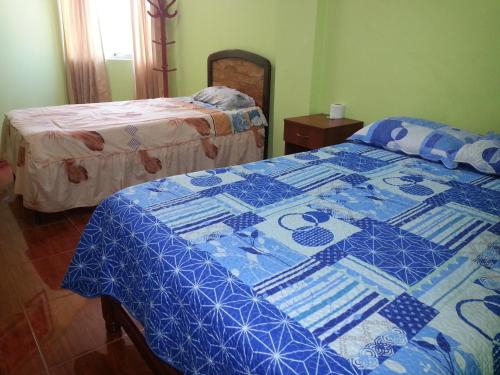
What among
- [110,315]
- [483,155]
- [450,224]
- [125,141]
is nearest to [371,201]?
[450,224]

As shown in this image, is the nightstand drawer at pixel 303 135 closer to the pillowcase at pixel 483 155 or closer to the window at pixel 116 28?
the pillowcase at pixel 483 155

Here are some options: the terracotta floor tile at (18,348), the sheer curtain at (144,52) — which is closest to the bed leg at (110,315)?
the terracotta floor tile at (18,348)

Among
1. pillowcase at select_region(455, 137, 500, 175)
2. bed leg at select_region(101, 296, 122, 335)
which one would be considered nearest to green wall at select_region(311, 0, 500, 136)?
pillowcase at select_region(455, 137, 500, 175)

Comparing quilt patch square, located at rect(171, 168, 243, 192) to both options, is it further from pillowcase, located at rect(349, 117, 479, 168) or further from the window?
the window

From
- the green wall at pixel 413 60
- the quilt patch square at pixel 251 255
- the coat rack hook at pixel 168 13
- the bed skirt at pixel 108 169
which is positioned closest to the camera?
the quilt patch square at pixel 251 255

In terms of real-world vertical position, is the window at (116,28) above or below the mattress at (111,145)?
above

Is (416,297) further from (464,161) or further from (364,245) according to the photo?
(464,161)

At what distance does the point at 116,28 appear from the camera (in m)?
4.65

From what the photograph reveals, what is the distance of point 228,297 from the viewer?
92 cm

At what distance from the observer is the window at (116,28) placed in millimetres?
4512

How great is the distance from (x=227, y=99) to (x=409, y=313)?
2.96 meters

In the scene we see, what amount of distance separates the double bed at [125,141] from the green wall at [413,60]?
2.41 feet

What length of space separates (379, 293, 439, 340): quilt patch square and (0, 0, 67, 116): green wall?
15.2 feet

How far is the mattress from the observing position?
8.43 feet
